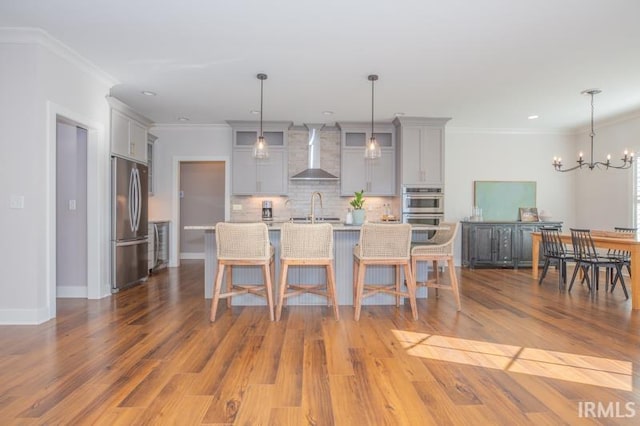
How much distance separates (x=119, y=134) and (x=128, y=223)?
45.0 inches

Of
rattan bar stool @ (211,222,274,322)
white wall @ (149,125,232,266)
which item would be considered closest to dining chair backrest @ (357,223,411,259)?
rattan bar stool @ (211,222,274,322)

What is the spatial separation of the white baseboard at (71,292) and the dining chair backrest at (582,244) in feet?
19.5

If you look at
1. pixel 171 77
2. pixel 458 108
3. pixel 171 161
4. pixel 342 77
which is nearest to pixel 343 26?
pixel 342 77

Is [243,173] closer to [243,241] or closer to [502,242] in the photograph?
[243,241]

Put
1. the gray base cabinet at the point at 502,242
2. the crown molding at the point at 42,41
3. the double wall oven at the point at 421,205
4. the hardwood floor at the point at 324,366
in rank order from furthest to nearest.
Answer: the gray base cabinet at the point at 502,242, the double wall oven at the point at 421,205, the crown molding at the point at 42,41, the hardwood floor at the point at 324,366

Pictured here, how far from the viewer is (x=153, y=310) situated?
141 inches

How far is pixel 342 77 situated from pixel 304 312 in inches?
106

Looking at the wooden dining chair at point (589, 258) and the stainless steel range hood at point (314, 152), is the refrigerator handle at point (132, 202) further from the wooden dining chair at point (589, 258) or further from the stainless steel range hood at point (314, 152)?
the wooden dining chair at point (589, 258)

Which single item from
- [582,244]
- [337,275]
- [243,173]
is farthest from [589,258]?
[243,173]

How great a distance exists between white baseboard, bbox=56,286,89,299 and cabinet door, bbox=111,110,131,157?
1.68 m

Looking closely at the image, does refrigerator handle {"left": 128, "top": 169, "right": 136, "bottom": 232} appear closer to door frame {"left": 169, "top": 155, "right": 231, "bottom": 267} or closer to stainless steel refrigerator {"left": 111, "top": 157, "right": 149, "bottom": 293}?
stainless steel refrigerator {"left": 111, "top": 157, "right": 149, "bottom": 293}

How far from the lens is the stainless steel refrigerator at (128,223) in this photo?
4344mm

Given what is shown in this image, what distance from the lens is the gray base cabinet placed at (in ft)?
20.3

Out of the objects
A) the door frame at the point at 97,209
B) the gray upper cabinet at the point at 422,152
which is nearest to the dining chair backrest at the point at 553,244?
the gray upper cabinet at the point at 422,152
